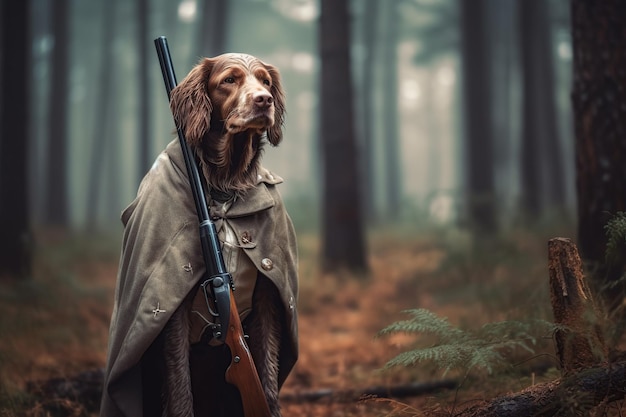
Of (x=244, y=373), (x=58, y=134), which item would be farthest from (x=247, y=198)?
(x=58, y=134)

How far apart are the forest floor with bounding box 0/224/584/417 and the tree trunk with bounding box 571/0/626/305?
569 millimetres

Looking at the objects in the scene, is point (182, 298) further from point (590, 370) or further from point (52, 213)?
point (52, 213)

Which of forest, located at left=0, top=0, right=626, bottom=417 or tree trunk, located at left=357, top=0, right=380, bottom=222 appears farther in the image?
tree trunk, located at left=357, top=0, right=380, bottom=222

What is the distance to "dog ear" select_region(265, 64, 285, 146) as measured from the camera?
10.6ft

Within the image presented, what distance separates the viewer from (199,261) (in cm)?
298

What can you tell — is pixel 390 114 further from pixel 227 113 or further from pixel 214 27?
pixel 227 113

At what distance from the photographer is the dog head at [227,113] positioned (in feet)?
9.62

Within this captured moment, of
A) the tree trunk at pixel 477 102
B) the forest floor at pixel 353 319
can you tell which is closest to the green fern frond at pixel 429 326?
the forest floor at pixel 353 319

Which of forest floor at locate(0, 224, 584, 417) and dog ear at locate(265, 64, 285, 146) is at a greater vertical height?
dog ear at locate(265, 64, 285, 146)

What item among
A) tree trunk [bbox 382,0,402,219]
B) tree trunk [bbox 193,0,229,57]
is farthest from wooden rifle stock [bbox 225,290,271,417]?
tree trunk [bbox 382,0,402,219]

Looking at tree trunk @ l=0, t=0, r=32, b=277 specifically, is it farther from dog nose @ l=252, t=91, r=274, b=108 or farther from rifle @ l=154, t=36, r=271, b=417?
dog nose @ l=252, t=91, r=274, b=108

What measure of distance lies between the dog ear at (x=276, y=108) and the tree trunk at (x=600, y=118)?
254 cm

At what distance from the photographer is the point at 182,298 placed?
2.88 metres

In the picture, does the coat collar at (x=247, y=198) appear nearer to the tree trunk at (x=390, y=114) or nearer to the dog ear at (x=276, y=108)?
the dog ear at (x=276, y=108)
